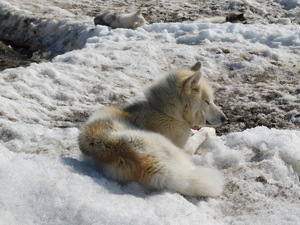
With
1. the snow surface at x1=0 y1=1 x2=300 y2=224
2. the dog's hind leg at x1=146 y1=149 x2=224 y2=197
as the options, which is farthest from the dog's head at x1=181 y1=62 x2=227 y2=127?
the dog's hind leg at x1=146 y1=149 x2=224 y2=197

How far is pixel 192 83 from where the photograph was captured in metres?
5.39

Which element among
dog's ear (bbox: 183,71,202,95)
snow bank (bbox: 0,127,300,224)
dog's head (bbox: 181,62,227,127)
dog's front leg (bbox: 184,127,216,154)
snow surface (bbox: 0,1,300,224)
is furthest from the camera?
dog's front leg (bbox: 184,127,216,154)

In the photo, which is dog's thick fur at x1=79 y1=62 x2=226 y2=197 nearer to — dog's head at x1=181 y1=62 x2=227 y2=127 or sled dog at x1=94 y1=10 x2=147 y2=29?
dog's head at x1=181 y1=62 x2=227 y2=127

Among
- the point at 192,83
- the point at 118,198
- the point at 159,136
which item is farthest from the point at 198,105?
the point at 118,198

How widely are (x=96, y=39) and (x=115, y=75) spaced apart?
10.6ft

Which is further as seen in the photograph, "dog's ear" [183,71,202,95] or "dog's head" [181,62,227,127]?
"dog's head" [181,62,227,127]

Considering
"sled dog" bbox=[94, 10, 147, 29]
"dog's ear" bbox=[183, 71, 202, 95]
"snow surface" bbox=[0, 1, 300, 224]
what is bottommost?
"sled dog" bbox=[94, 10, 147, 29]

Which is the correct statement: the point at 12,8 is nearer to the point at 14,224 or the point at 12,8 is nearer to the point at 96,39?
the point at 96,39

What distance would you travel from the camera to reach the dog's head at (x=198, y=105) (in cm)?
545

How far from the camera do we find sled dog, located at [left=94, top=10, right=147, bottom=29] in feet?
46.5

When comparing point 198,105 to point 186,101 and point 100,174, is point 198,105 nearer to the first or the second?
point 186,101

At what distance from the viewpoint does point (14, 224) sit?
10.9ft

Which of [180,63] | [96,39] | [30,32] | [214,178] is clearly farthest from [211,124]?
[30,32]

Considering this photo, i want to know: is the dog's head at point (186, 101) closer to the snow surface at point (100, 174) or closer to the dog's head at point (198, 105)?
the dog's head at point (198, 105)
